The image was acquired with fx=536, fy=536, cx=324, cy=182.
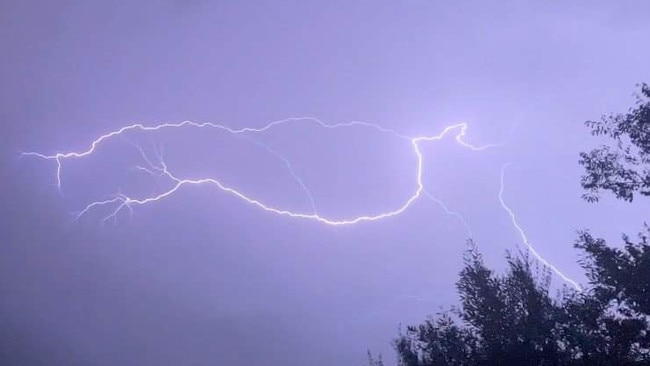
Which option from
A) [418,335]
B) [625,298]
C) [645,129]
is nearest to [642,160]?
[645,129]

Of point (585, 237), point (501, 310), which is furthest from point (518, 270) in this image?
point (585, 237)

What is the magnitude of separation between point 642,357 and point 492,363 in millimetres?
2865

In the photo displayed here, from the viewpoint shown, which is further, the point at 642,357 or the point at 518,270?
the point at 518,270

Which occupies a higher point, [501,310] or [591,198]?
[591,198]

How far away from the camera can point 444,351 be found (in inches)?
552

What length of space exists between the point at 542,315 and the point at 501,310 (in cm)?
116

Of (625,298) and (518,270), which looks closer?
(625,298)

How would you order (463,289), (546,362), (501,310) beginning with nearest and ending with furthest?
1. (546,362)
2. (501,310)
3. (463,289)

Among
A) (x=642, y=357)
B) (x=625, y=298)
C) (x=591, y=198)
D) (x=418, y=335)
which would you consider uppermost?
(x=591, y=198)

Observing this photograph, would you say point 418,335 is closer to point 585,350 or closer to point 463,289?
point 463,289

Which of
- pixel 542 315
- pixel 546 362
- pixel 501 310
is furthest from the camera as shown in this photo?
pixel 501 310

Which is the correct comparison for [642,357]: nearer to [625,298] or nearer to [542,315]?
[625,298]

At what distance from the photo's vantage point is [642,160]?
33.9ft

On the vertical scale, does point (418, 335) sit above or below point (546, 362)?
above
